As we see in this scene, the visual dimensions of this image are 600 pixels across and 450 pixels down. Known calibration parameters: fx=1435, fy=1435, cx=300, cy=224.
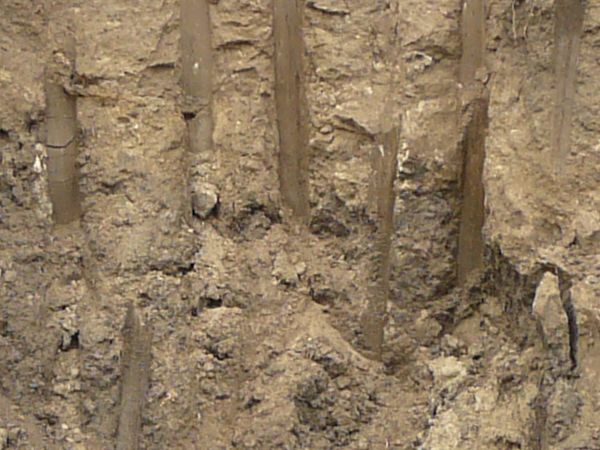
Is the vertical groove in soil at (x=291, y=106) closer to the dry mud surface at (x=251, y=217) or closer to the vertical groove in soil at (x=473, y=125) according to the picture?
the dry mud surface at (x=251, y=217)

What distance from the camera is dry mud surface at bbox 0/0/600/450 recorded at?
4.84 meters

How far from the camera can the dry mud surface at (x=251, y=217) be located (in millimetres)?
4836

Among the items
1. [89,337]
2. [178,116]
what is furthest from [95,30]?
[89,337]

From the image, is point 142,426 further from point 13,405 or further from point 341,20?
point 341,20

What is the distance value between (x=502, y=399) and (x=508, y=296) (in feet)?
1.26

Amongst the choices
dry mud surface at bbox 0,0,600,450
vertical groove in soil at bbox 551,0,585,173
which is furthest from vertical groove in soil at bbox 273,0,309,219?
vertical groove in soil at bbox 551,0,585,173

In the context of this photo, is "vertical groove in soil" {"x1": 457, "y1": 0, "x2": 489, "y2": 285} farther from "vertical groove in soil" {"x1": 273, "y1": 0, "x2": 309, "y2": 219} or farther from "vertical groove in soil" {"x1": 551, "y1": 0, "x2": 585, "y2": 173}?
"vertical groove in soil" {"x1": 273, "y1": 0, "x2": 309, "y2": 219}

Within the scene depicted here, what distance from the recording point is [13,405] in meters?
4.87

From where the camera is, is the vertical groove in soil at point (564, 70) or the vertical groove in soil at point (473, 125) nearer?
the vertical groove in soil at point (564, 70)

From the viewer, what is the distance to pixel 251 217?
5062 mm

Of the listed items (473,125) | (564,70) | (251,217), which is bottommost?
(251,217)

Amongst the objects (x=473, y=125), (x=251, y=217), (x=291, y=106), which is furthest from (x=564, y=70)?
(x=251, y=217)

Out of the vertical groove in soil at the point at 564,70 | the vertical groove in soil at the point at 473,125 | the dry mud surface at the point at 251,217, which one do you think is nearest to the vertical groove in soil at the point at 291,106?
the dry mud surface at the point at 251,217

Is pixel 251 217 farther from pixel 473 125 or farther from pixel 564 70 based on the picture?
pixel 564 70
